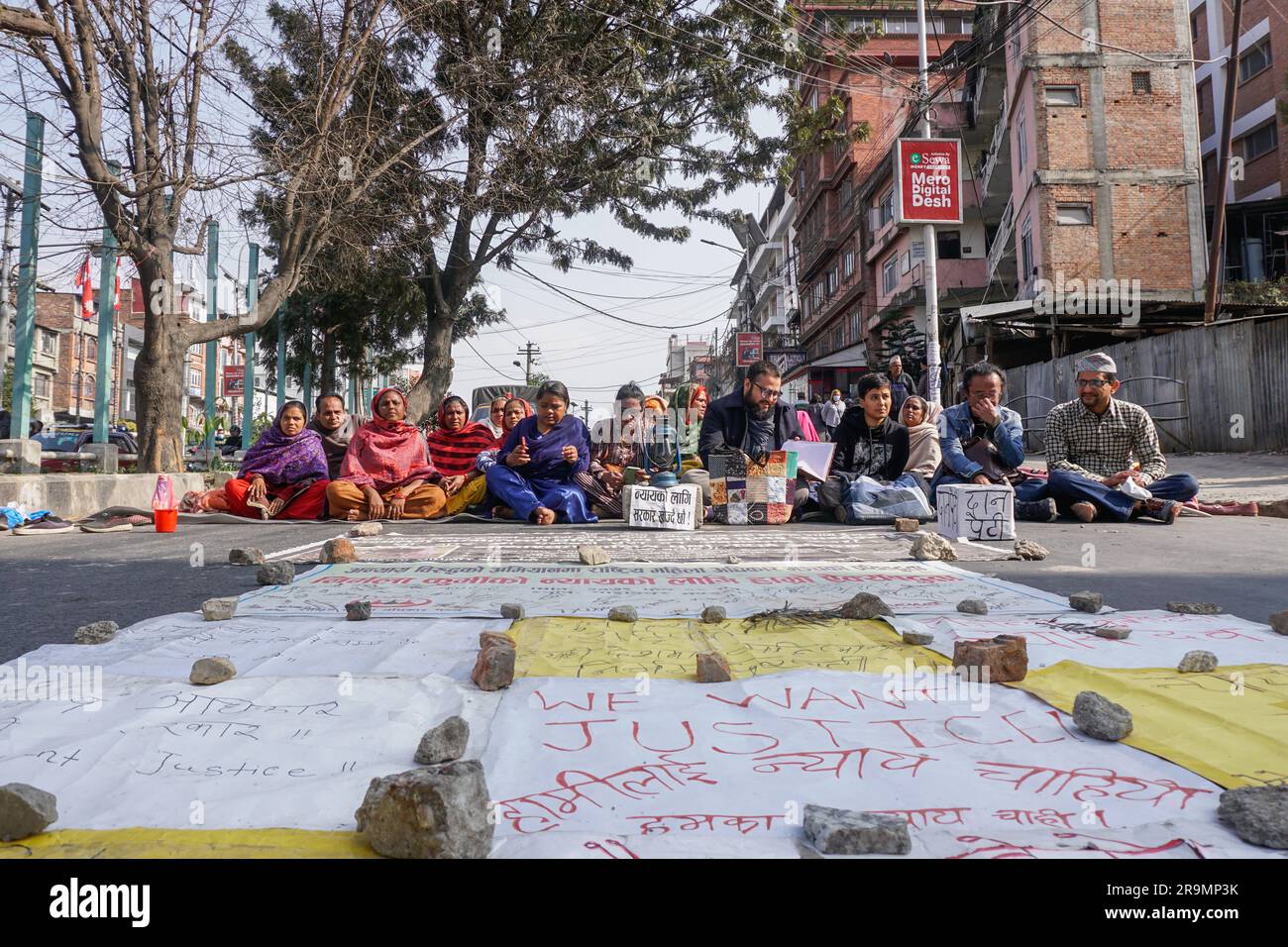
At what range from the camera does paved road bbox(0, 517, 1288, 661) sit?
3016mm

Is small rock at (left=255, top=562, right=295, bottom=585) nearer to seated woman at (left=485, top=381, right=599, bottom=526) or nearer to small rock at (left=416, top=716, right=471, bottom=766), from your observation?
small rock at (left=416, top=716, right=471, bottom=766)

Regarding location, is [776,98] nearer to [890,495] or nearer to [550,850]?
[890,495]

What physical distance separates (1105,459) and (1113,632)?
474 centimetres

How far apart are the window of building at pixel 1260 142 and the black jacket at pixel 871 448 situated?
21.4 metres

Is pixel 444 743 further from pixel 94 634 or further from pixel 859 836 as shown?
pixel 94 634

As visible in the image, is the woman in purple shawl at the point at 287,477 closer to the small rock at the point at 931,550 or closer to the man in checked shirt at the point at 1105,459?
the small rock at the point at 931,550

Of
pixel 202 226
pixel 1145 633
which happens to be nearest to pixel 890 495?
pixel 1145 633

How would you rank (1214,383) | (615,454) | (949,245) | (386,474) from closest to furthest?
1. (386,474)
2. (615,454)
3. (1214,383)
4. (949,245)

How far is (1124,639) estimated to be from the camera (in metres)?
2.31

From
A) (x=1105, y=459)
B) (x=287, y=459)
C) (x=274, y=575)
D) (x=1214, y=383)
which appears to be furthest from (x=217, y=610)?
(x=1214, y=383)

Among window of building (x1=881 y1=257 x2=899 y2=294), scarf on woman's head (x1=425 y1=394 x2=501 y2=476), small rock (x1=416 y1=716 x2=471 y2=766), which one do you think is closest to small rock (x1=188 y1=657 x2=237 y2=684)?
small rock (x1=416 y1=716 x2=471 y2=766)

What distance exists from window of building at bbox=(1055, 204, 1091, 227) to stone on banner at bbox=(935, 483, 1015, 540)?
50.5 ft

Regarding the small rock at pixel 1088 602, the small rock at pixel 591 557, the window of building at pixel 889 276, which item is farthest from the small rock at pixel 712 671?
the window of building at pixel 889 276

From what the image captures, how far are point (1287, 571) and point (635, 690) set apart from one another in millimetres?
3512
